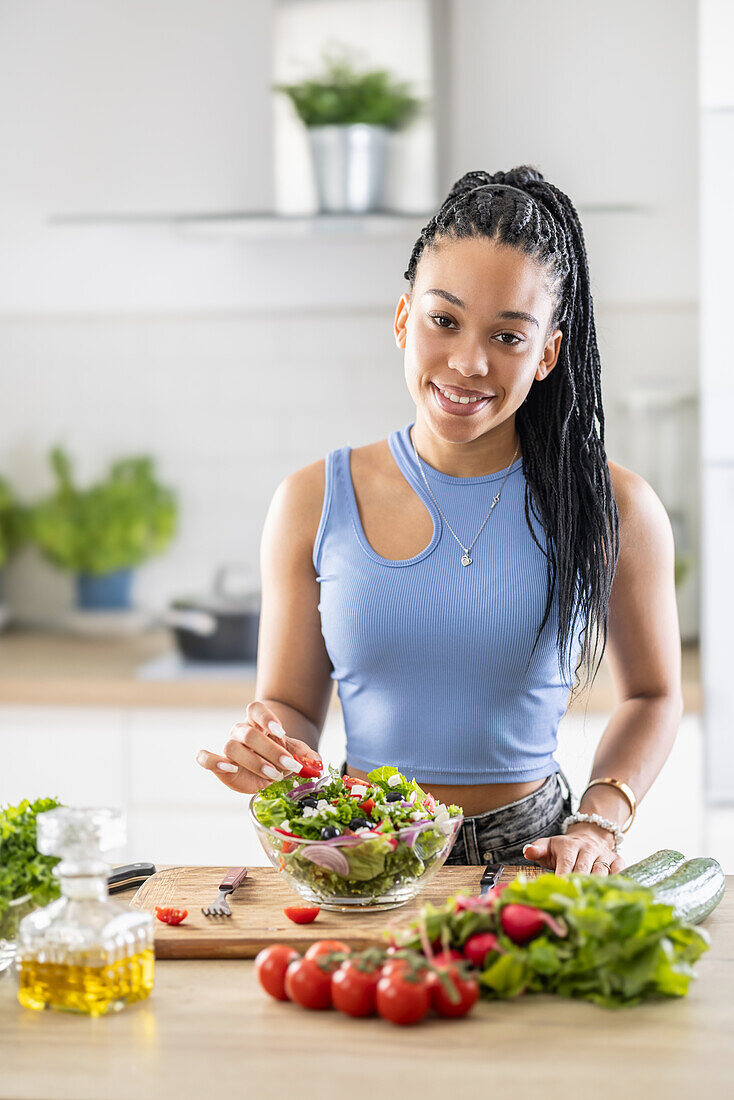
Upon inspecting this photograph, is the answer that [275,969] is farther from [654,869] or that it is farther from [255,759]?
[654,869]

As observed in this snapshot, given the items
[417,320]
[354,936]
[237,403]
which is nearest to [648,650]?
[417,320]

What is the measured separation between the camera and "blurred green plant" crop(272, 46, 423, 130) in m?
2.78

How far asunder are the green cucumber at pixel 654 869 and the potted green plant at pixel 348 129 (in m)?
1.94

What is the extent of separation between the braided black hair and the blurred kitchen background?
970mm

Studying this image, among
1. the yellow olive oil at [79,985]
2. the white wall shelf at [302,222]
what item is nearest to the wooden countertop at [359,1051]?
the yellow olive oil at [79,985]

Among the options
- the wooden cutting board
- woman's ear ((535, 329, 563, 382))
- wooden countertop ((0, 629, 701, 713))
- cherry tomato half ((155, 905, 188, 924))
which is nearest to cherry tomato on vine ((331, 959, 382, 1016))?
the wooden cutting board

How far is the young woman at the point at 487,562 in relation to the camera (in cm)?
142

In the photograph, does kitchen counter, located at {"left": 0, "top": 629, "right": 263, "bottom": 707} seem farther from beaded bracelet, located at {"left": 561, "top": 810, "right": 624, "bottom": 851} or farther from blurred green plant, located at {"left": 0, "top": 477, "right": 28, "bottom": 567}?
beaded bracelet, located at {"left": 561, "top": 810, "right": 624, "bottom": 851}

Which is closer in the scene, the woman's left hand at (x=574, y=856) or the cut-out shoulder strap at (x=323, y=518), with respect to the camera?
the woman's left hand at (x=574, y=856)

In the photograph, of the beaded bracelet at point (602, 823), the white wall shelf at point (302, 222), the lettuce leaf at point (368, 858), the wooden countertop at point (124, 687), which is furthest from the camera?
the white wall shelf at point (302, 222)

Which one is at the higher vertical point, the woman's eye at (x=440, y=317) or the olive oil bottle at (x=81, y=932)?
the woman's eye at (x=440, y=317)

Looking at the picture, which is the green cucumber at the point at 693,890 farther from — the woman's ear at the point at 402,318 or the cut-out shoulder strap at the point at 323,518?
the woman's ear at the point at 402,318

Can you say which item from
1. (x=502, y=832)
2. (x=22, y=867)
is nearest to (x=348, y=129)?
(x=502, y=832)

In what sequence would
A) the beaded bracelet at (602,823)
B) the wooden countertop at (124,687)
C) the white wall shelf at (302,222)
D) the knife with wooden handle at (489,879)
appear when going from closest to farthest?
the knife with wooden handle at (489,879), the beaded bracelet at (602,823), the wooden countertop at (124,687), the white wall shelf at (302,222)
